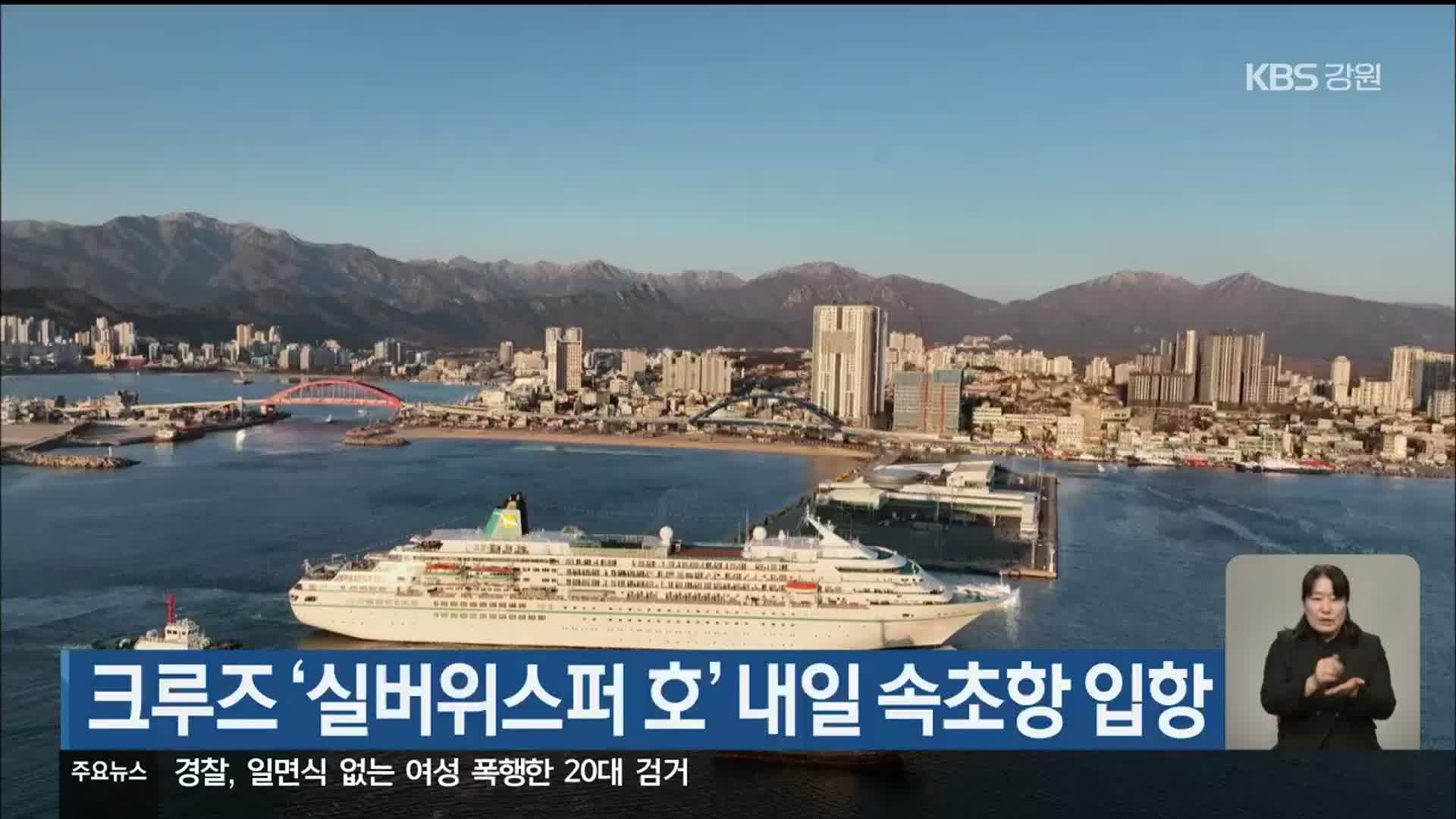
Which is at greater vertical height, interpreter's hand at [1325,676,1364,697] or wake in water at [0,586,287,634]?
interpreter's hand at [1325,676,1364,697]

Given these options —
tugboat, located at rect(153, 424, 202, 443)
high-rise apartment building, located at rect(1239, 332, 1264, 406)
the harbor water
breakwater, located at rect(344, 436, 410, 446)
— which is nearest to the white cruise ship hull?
the harbor water

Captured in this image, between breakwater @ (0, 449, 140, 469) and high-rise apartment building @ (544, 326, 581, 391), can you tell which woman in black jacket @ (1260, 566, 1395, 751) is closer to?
high-rise apartment building @ (544, 326, 581, 391)

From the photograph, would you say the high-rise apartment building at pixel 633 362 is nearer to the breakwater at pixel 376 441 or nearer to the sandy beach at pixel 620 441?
the sandy beach at pixel 620 441

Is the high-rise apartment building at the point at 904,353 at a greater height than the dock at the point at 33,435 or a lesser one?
greater

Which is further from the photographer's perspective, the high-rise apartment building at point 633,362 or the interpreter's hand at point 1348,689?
the high-rise apartment building at point 633,362
